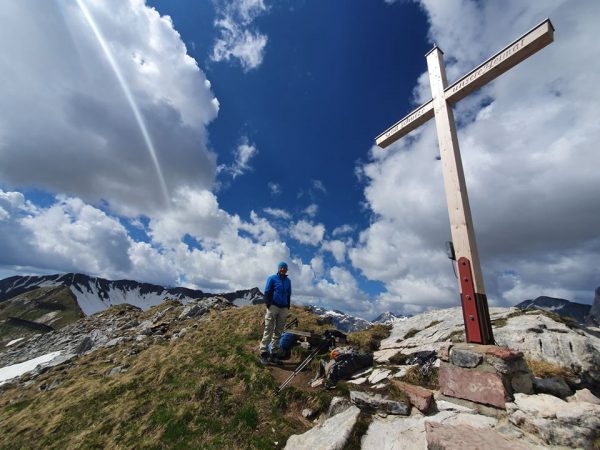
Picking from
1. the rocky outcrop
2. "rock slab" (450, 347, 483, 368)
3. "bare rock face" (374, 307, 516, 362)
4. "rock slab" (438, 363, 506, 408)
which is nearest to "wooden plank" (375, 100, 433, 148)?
the rocky outcrop

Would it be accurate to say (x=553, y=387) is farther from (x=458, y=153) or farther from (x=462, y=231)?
(x=458, y=153)

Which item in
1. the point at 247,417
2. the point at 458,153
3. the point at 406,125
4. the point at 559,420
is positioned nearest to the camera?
the point at 559,420

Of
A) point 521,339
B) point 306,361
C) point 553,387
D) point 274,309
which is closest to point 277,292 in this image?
point 274,309

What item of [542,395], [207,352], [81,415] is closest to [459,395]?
[542,395]

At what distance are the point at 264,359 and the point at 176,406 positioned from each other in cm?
346

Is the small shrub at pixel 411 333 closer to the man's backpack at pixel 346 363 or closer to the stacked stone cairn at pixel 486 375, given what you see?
the man's backpack at pixel 346 363

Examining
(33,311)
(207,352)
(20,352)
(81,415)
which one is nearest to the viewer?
(81,415)

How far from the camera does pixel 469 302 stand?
→ 6551 mm

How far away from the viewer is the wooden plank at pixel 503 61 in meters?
6.58

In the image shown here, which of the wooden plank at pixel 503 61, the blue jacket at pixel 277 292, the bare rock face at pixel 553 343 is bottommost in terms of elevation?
the bare rock face at pixel 553 343

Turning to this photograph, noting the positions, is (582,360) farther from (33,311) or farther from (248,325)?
(33,311)

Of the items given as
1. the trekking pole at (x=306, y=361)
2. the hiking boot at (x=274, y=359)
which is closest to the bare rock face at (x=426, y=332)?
the trekking pole at (x=306, y=361)

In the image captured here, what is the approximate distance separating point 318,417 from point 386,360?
3234mm

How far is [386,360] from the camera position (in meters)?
9.52
